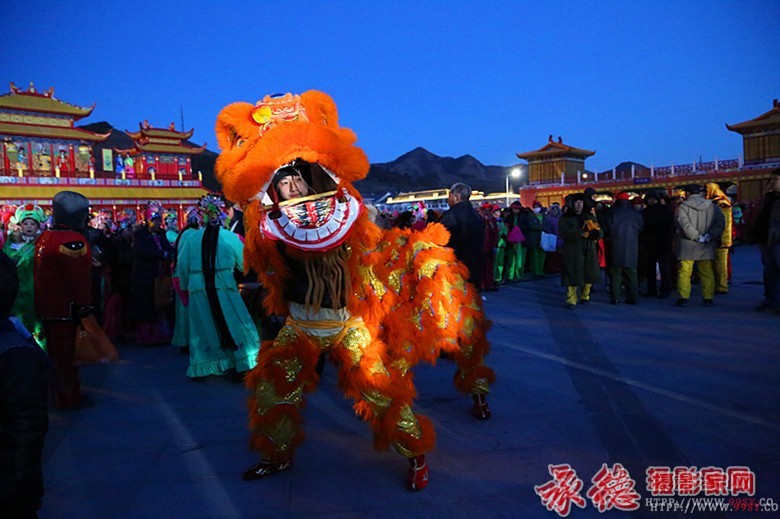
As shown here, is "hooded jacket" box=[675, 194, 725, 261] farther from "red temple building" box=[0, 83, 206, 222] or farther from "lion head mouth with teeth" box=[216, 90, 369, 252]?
"red temple building" box=[0, 83, 206, 222]

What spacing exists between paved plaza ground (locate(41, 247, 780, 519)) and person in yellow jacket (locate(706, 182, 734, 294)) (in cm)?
274

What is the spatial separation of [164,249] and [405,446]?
5606 millimetres

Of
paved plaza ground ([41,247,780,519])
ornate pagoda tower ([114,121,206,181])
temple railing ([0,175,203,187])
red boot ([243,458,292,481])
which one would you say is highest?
ornate pagoda tower ([114,121,206,181])

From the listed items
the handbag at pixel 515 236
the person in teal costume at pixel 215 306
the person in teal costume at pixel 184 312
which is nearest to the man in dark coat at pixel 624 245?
the handbag at pixel 515 236

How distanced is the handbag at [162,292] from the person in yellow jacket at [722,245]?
762cm

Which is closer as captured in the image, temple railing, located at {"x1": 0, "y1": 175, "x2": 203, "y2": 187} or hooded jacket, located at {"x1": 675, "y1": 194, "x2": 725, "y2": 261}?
hooded jacket, located at {"x1": 675, "y1": 194, "x2": 725, "y2": 261}

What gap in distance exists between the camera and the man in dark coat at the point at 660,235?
805cm

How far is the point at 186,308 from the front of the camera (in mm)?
5531

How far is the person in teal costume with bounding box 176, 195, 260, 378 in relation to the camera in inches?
188

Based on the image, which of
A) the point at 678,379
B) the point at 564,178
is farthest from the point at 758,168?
the point at 678,379

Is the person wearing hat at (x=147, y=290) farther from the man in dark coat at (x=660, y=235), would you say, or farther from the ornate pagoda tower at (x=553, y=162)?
the ornate pagoda tower at (x=553, y=162)

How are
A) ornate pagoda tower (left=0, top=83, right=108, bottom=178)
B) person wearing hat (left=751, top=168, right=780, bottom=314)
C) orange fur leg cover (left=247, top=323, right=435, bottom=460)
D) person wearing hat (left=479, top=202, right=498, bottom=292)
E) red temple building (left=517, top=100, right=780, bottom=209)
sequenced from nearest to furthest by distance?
orange fur leg cover (left=247, top=323, right=435, bottom=460) → person wearing hat (left=751, top=168, right=780, bottom=314) → person wearing hat (left=479, top=202, right=498, bottom=292) → red temple building (left=517, top=100, right=780, bottom=209) → ornate pagoda tower (left=0, top=83, right=108, bottom=178)

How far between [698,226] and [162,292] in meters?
7.25

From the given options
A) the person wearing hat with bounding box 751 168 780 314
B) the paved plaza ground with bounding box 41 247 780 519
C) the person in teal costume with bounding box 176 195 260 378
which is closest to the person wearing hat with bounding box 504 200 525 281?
the person wearing hat with bounding box 751 168 780 314
